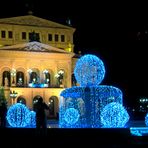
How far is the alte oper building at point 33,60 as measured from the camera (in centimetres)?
5384

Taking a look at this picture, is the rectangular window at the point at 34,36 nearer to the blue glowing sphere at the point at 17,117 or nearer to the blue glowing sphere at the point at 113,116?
the blue glowing sphere at the point at 17,117

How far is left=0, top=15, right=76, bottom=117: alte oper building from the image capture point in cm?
5384

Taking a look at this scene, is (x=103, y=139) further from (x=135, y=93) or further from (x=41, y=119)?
(x=135, y=93)

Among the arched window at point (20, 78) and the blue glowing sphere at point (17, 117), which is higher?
the arched window at point (20, 78)

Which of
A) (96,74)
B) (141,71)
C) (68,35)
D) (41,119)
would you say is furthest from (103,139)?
(68,35)

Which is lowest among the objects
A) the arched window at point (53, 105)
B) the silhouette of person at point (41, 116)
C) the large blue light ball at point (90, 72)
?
the arched window at point (53, 105)

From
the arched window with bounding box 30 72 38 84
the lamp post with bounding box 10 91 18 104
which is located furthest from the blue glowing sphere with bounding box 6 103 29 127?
the arched window with bounding box 30 72 38 84

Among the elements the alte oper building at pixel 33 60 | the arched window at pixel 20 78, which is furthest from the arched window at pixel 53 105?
the arched window at pixel 20 78

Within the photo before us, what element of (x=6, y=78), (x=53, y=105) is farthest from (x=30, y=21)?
(x=53, y=105)

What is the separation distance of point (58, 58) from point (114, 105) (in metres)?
37.3

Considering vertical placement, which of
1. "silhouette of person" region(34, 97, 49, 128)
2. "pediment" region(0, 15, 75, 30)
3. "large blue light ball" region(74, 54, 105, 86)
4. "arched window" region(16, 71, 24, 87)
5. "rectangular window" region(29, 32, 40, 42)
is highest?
"pediment" region(0, 15, 75, 30)

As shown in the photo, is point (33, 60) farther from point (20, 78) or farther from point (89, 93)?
point (89, 93)

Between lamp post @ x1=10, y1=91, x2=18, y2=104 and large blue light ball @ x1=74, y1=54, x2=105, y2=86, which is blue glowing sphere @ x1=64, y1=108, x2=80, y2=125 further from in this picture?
lamp post @ x1=10, y1=91, x2=18, y2=104

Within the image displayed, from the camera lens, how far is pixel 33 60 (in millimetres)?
55375
